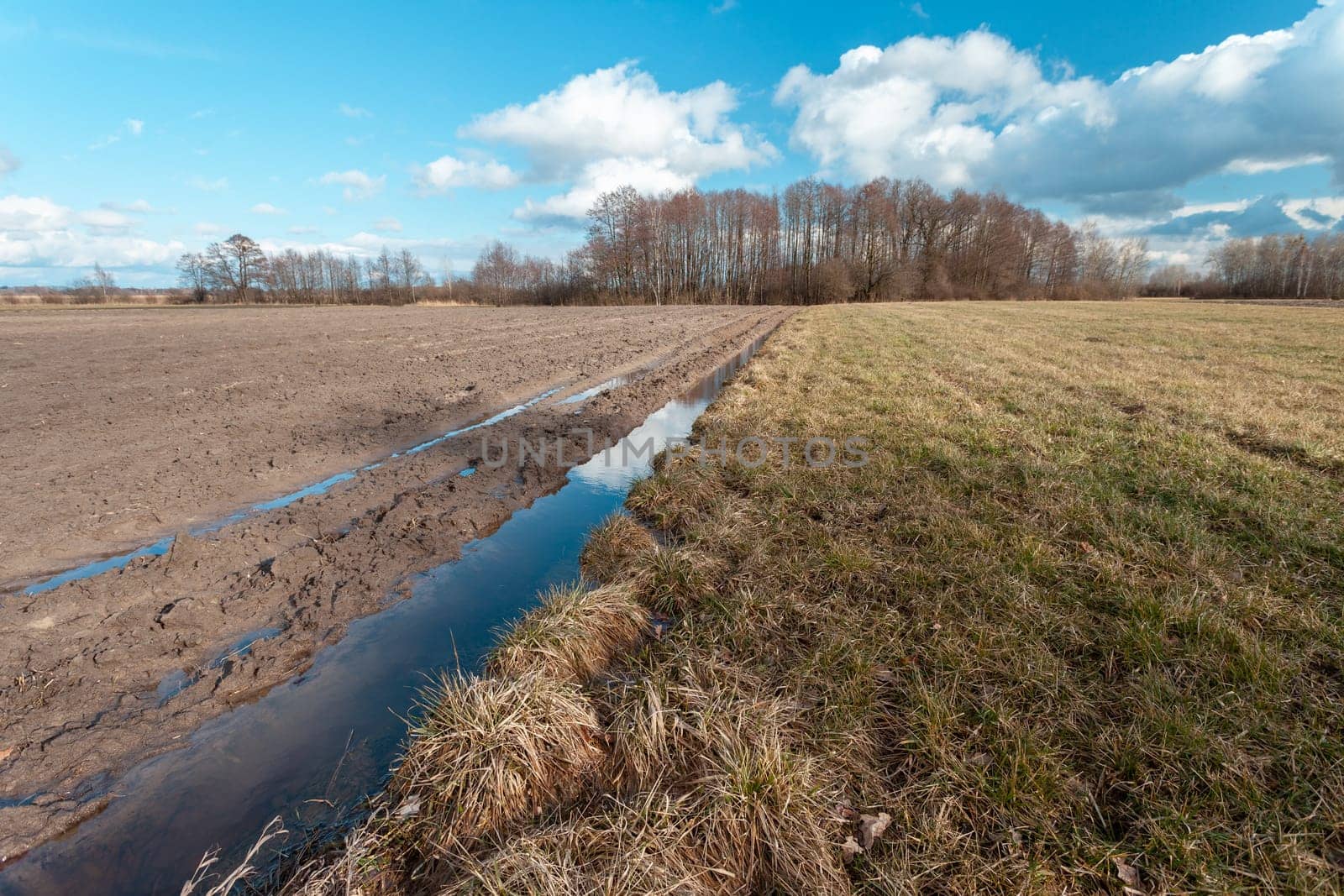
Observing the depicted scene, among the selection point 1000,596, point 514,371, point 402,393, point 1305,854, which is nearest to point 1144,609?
point 1000,596

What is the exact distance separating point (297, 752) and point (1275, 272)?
104 metres

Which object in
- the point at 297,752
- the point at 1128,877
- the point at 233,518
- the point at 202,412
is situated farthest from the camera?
the point at 202,412

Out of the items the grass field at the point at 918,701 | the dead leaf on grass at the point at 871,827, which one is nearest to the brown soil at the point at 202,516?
the grass field at the point at 918,701

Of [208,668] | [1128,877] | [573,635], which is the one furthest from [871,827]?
[208,668]

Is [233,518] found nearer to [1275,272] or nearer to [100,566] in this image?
[100,566]

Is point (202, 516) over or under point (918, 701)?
over

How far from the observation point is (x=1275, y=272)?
6762 cm

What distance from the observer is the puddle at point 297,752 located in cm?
238

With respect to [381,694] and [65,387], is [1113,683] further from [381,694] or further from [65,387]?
[65,387]

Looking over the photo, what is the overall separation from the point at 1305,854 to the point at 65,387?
17.6 m

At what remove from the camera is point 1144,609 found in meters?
3.57

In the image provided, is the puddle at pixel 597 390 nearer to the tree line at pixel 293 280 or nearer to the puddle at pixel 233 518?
the puddle at pixel 233 518

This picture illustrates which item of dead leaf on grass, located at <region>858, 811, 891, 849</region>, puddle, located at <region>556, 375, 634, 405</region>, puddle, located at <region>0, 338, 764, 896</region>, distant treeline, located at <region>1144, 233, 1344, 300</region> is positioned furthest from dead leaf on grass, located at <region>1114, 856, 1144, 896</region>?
distant treeline, located at <region>1144, 233, 1344, 300</region>

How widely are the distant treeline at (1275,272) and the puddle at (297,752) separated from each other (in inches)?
3559
